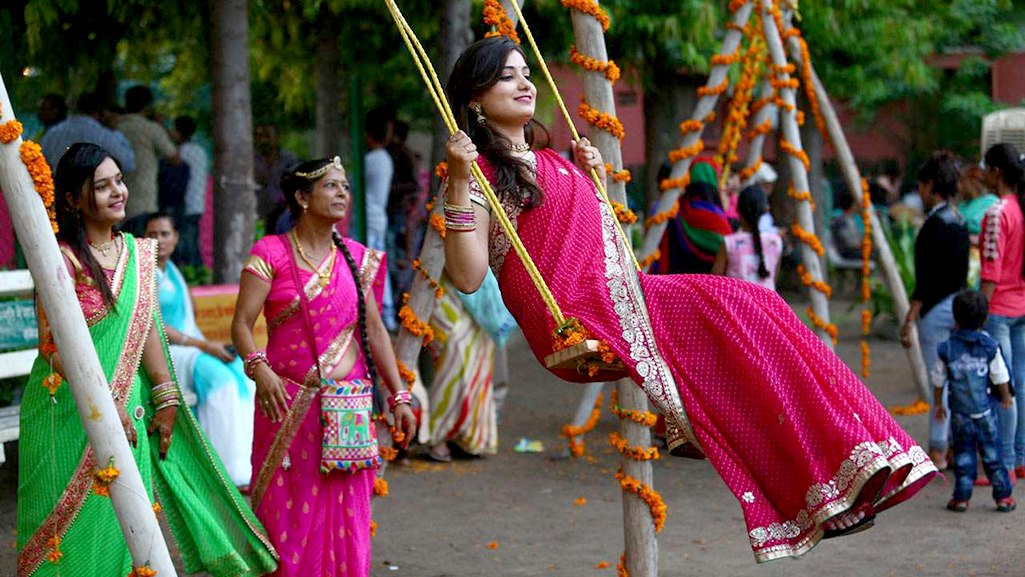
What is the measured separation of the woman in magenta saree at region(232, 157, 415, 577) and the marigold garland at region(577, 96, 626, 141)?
1.01 meters

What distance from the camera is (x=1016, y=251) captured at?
7.27 metres

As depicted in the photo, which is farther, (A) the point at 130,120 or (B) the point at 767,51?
(A) the point at 130,120

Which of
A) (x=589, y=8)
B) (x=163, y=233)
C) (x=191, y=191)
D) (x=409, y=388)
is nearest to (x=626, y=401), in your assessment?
(x=409, y=388)

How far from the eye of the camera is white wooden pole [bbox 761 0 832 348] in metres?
8.43

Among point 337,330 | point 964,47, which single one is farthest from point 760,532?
point 964,47

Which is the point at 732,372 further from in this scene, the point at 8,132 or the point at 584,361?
the point at 8,132

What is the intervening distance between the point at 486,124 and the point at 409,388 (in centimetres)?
142

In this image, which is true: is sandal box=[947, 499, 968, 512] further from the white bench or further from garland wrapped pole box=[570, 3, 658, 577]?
the white bench

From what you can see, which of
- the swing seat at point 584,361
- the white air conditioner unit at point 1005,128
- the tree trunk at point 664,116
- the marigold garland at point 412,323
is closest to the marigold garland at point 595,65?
the marigold garland at point 412,323

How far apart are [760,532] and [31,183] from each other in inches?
87.3

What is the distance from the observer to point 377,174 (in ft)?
37.2

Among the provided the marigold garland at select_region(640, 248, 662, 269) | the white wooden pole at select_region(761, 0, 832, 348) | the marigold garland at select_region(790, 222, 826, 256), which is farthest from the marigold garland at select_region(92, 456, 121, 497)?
the white wooden pole at select_region(761, 0, 832, 348)

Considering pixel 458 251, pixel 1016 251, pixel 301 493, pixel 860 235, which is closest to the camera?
pixel 458 251

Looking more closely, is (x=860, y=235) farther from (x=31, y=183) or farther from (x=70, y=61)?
(x=31, y=183)
